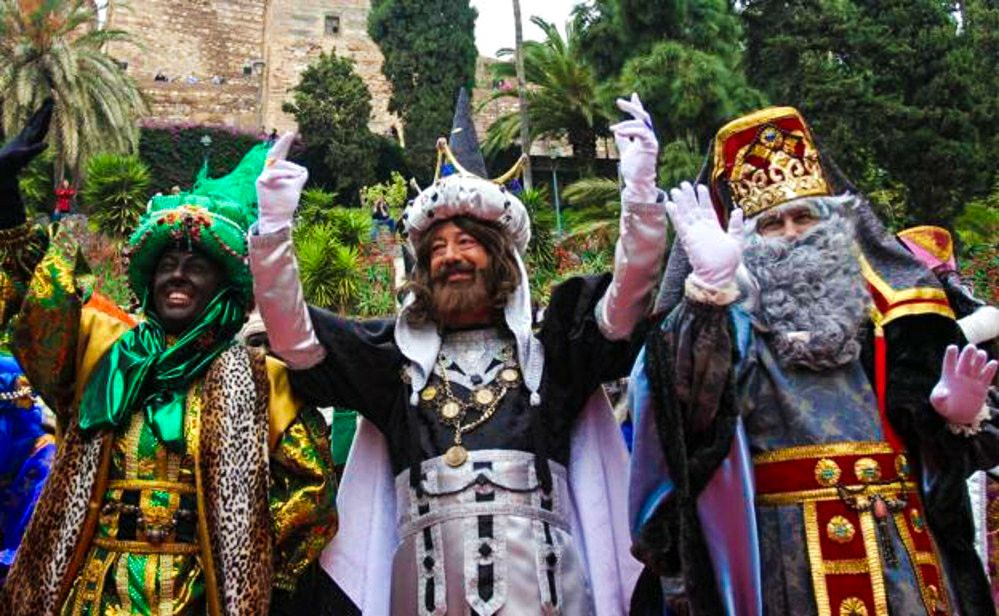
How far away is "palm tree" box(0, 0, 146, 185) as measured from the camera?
2373 cm

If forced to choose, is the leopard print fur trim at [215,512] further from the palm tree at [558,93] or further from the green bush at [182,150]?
the green bush at [182,150]

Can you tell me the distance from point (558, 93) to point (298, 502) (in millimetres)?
23110

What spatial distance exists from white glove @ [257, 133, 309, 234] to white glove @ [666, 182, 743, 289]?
1173 millimetres

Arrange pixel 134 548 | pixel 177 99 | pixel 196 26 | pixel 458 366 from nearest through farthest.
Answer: pixel 134 548 < pixel 458 366 < pixel 177 99 < pixel 196 26

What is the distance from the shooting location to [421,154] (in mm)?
28359

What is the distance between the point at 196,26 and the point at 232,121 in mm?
9464

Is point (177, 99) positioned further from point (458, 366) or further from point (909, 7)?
point (458, 366)

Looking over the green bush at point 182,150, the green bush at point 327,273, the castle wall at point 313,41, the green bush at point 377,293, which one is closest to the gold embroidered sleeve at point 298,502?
the green bush at point 327,273

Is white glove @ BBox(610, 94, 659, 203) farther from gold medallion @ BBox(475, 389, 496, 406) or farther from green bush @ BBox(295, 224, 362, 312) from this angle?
green bush @ BBox(295, 224, 362, 312)

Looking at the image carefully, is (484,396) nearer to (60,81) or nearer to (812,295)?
(812,295)

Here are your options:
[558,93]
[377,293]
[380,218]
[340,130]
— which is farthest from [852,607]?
[340,130]

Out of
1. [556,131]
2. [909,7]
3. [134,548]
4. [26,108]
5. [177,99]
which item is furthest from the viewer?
[177,99]

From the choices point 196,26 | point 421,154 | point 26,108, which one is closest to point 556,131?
point 421,154

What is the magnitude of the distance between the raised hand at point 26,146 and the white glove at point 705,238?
1.98 m
